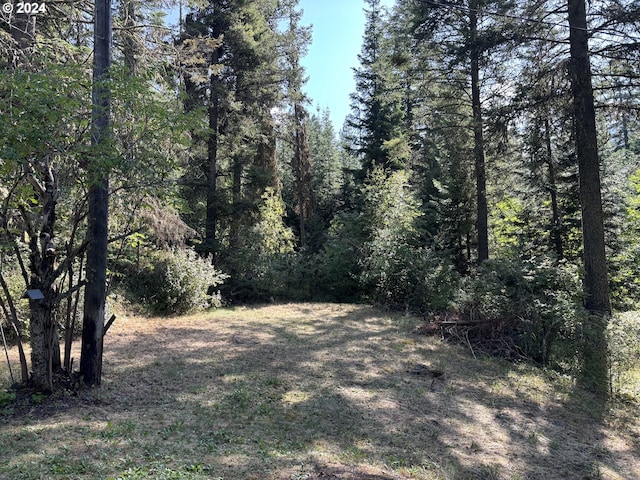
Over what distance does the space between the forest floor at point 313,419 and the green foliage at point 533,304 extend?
2.29ft

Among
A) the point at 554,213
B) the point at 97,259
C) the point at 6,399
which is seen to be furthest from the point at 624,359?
the point at 554,213

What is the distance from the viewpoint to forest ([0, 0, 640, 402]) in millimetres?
4230

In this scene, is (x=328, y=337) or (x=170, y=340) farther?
(x=328, y=337)

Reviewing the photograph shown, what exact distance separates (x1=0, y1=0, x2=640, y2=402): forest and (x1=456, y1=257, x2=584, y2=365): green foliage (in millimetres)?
37

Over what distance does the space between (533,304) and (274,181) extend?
11.9 m

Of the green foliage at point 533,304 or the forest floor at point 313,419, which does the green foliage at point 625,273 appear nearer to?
the green foliage at point 533,304

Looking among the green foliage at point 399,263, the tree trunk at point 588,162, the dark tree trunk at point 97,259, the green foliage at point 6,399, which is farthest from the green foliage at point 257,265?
the green foliage at point 6,399

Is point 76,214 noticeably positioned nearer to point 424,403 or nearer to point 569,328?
point 424,403

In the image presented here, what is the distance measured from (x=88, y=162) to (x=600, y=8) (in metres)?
9.28

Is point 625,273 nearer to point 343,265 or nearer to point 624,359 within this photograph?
point 624,359

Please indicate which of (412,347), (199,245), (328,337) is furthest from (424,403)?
(199,245)

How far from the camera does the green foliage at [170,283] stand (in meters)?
9.96

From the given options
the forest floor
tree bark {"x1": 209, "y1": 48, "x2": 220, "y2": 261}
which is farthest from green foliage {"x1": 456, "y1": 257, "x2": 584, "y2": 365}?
tree bark {"x1": 209, "y1": 48, "x2": 220, "y2": 261}

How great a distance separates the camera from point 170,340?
7551mm
